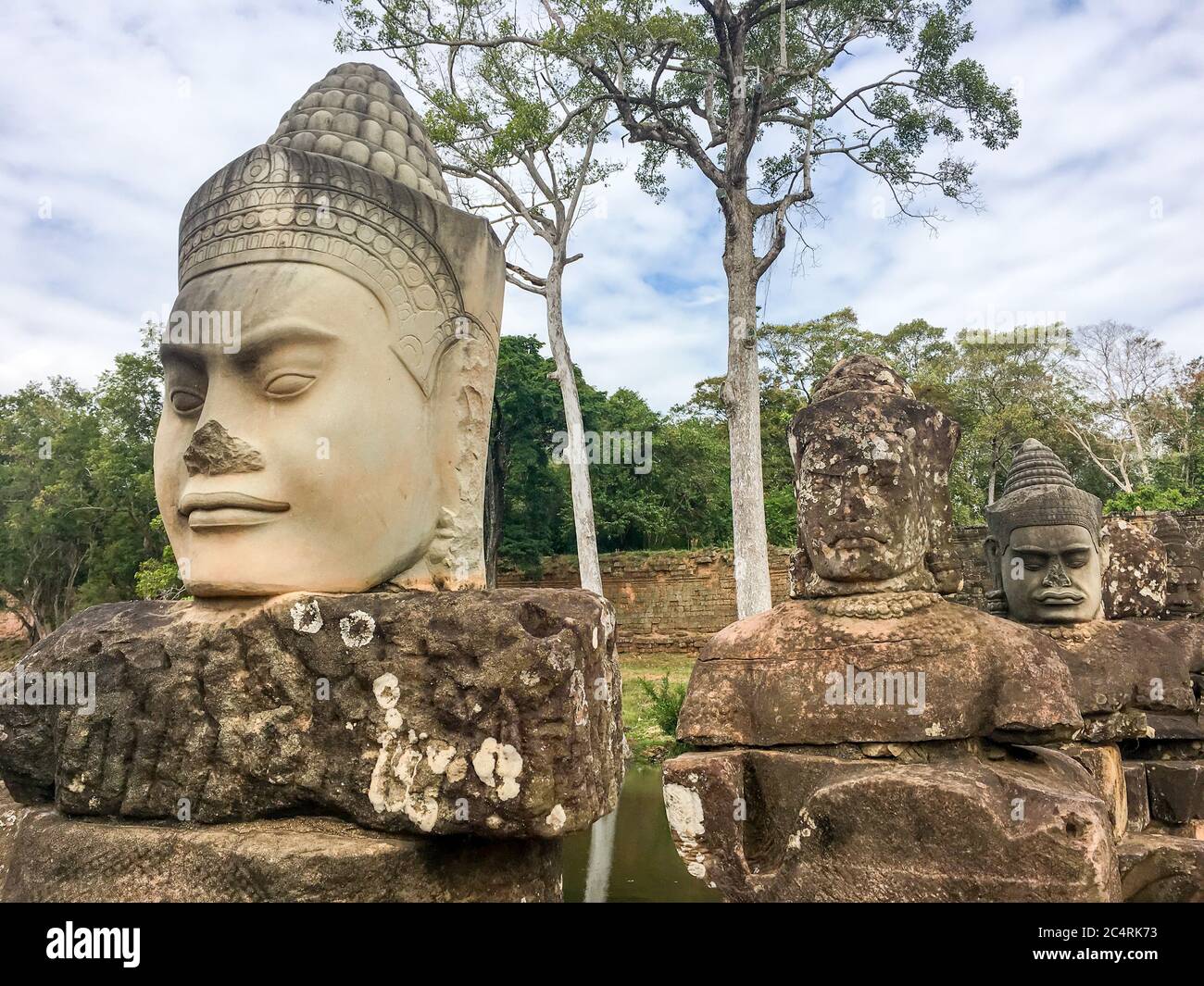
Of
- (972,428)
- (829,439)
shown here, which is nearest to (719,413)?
(972,428)

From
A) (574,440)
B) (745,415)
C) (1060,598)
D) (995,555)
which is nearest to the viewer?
(1060,598)

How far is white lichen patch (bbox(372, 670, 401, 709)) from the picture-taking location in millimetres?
2035

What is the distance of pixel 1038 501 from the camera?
4578 millimetres

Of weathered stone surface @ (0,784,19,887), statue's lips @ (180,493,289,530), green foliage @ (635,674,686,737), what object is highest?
statue's lips @ (180,493,289,530)

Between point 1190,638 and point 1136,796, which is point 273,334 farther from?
point 1190,638

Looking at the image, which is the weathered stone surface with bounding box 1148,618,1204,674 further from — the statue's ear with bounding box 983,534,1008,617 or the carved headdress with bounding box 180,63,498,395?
the carved headdress with bounding box 180,63,498,395

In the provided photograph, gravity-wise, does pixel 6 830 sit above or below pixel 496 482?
below

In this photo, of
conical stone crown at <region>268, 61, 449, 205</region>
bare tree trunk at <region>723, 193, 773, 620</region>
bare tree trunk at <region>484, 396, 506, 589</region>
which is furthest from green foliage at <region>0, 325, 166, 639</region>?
conical stone crown at <region>268, 61, 449, 205</region>

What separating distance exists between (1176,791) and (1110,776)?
103cm

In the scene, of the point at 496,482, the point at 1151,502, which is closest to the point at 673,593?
the point at 496,482

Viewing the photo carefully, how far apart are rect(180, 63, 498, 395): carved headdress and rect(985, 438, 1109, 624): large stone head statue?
323 centimetres

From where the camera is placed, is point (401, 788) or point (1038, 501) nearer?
point (401, 788)

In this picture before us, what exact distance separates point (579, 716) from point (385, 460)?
88cm
